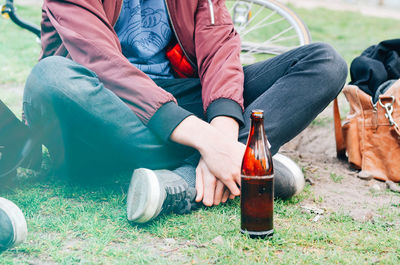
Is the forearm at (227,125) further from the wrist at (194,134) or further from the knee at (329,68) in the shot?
the knee at (329,68)

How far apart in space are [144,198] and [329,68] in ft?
3.73

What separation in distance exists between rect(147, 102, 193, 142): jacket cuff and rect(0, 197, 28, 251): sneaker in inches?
27.2

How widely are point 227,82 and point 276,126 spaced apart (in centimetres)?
35

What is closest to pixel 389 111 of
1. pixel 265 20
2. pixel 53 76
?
pixel 53 76

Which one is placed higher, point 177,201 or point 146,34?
point 146,34

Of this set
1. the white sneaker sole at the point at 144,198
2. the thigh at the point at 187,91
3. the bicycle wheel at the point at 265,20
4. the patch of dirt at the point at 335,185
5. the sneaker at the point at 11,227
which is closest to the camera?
the sneaker at the point at 11,227

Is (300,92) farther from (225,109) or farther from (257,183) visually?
(257,183)

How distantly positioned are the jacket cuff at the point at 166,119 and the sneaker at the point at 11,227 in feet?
2.27

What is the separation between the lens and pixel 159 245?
189 centimetres

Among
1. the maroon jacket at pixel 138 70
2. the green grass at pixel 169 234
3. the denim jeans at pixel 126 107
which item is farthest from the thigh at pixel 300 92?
the green grass at pixel 169 234

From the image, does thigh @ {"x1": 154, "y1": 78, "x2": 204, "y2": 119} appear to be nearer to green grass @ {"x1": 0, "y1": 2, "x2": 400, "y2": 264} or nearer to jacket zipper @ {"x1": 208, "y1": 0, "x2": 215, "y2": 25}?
jacket zipper @ {"x1": 208, "y1": 0, "x2": 215, "y2": 25}

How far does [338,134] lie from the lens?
10.7ft

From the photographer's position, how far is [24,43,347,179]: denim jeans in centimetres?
208

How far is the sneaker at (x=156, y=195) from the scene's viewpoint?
6.36ft
